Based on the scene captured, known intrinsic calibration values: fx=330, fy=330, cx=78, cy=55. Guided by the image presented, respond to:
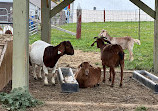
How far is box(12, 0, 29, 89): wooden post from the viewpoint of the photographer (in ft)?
18.4

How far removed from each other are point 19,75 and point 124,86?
3.14 m

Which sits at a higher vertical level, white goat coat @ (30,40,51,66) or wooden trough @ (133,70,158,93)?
white goat coat @ (30,40,51,66)

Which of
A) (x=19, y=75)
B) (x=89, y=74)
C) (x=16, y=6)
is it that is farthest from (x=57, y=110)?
(x=89, y=74)

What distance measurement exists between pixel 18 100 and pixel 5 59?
1870 mm

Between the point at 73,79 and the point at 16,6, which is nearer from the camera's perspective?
the point at 16,6

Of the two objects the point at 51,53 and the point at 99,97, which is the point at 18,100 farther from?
the point at 51,53

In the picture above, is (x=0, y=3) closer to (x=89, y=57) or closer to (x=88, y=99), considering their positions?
(x=89, y=57)

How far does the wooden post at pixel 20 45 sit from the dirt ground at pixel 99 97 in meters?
0.62

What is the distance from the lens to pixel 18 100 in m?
5.36

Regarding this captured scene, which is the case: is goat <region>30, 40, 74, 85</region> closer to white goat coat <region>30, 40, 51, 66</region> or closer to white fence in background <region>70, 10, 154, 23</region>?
Answer: white goat coat <region>30, 40, 51, 66</region>

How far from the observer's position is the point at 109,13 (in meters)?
35.8

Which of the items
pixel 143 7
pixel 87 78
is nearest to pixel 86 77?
pixel 87 78

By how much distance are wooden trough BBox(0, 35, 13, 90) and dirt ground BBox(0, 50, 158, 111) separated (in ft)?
1.98

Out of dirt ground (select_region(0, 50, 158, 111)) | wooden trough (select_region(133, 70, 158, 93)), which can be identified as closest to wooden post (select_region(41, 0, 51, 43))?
dirt ground (select_region(0, 50, 158, 111))
